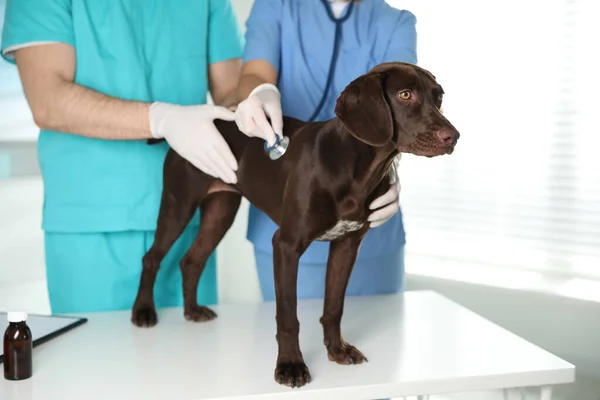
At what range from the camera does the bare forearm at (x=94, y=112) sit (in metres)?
1.45

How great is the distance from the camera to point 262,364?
114 cm

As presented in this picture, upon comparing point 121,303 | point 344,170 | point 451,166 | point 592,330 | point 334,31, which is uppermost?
point 334,31

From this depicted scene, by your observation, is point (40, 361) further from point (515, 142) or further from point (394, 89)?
point (515, 142)

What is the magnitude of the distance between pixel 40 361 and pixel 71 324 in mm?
182

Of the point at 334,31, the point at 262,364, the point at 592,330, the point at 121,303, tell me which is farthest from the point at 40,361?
the point at 592,330

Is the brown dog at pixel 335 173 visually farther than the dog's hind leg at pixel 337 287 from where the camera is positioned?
No

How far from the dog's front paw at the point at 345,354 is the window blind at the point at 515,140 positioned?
134cm

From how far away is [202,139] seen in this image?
134cm

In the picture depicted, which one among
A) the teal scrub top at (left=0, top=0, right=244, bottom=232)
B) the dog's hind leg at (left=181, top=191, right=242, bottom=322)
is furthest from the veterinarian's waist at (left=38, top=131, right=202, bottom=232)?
the dog's hind leg at (left=181, top=191, right=242, bottom=322)

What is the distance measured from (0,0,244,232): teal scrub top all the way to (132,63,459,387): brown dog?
0.27 meters

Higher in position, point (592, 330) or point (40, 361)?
point (40, 361)

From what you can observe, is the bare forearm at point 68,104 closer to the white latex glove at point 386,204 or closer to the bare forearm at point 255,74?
the bare forearm at point 255,74

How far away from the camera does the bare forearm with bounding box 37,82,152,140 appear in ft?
4.77

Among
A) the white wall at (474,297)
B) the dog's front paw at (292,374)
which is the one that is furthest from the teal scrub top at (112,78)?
the white wall at (474,297)
